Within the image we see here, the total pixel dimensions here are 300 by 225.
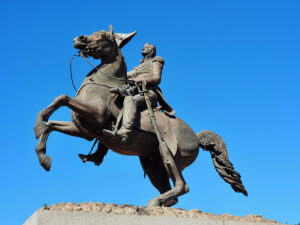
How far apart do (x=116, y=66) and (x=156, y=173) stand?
1.98 meters

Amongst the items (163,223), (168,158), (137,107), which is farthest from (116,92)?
(163,223)

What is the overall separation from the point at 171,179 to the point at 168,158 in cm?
36

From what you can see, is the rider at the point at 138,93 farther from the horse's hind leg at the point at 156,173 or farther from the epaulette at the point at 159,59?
the horse's hind leg at the point at 156,173

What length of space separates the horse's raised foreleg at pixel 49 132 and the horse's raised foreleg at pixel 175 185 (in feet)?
4.65

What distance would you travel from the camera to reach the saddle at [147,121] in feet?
33.4

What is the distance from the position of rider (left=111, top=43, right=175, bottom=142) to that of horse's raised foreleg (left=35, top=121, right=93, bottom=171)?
743 mm

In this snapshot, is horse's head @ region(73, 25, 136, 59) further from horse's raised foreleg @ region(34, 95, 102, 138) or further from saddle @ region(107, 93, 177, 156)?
horse's raised foreleg @ region(34, 95, 102, 138)

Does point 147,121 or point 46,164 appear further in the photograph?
point 147,121

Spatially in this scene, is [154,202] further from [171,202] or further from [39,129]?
[39,129]

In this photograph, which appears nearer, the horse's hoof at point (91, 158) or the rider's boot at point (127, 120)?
the rider's boot at point (127, 120)

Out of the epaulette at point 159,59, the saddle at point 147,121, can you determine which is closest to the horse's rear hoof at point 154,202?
the saddle at point 147,121

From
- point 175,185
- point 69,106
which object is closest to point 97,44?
point 69,106

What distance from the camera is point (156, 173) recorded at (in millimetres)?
10922

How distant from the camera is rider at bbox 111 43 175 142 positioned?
10.0 metres
